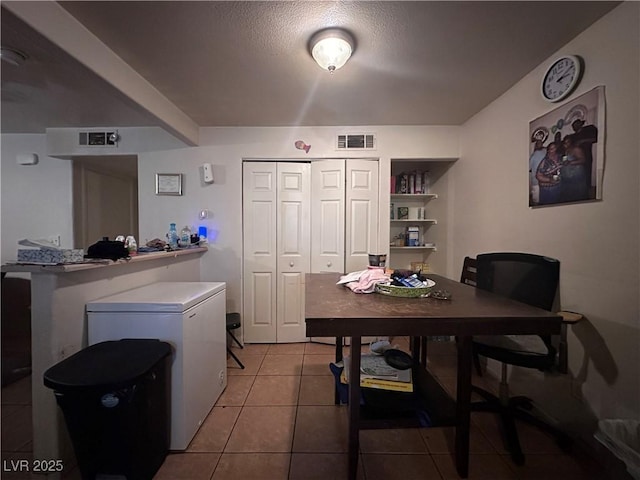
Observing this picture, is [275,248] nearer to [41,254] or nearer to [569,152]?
[41,254]

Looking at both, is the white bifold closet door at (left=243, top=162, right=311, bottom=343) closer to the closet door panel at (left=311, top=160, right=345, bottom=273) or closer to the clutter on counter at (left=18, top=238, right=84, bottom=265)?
the closet door panel at (left=311, top=160, right=345, bottom=273)

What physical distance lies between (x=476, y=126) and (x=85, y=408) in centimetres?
335

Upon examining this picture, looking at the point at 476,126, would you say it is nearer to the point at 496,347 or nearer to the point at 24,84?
the point at 496,347

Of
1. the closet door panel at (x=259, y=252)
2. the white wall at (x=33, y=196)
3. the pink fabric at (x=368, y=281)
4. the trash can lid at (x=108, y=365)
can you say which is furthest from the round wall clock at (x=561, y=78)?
the white wall at (x=33, y=196)

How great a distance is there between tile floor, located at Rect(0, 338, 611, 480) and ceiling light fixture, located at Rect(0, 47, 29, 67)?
2175 mm

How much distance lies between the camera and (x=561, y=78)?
1.51m

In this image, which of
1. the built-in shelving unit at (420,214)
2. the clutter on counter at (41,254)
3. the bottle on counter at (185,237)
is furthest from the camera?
the built-in shelving unit at (420,214)

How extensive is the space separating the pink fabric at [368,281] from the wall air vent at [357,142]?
167cm

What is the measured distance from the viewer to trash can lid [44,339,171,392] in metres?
1.00

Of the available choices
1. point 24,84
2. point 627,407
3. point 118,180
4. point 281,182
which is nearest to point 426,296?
point 627,407

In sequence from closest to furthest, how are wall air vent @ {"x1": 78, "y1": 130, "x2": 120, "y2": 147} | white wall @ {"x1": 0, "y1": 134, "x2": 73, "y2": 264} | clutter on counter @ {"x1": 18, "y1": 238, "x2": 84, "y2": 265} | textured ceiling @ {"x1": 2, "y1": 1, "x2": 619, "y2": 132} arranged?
clutter on counter @ {"x1": 18, "y1": 238, "x2": 84, "y2": 265} < textured ceiling @ {"x1": 2, "y1": 1, "x2": 619, "y2": 132} < wall air vent @ {"x1": 78, "y1": 130, "x2": 120, "y2": 147} < white wall @ {"x1": 0, "y1": 134, "x2": 73, "y2": 264}

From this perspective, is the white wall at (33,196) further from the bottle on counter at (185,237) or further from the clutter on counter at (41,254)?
the clutter on counter at (41,254)

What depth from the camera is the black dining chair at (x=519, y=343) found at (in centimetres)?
134

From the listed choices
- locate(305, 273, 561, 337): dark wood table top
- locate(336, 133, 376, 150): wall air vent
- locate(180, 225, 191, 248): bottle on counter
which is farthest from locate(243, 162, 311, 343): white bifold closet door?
locate(305, 273, 561, 337): dark wood table top
